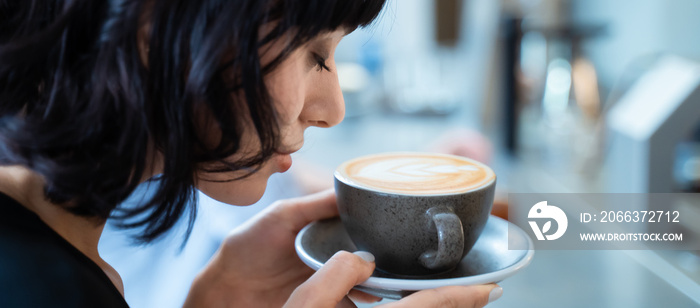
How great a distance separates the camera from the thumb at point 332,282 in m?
0.42

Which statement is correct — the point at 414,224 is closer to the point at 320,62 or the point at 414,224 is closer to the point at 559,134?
the point at 320,62

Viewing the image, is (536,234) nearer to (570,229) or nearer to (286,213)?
(570,229)

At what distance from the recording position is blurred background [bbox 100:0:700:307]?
0.58 metres

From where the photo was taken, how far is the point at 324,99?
0.47 m

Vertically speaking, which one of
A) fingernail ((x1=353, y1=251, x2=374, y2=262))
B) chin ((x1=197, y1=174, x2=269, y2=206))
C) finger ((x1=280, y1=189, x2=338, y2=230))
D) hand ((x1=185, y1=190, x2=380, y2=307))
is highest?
chin ((x1=197, y1=174, x2=269, y2=206))

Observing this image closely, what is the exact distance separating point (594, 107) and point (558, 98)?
0.09 meters

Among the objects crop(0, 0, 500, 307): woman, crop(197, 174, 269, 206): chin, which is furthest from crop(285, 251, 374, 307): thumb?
crop(197, 174, 269, 206): chin

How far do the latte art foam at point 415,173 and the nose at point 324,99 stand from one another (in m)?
0.06

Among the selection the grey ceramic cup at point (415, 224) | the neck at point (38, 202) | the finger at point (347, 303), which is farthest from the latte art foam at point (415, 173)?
the neck at point (38, 202)

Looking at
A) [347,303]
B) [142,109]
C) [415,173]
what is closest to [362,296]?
[347,303]

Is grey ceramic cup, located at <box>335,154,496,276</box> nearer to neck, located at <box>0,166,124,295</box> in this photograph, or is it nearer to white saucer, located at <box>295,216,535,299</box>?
white saucer, located at <box>295,216,535,299</box>

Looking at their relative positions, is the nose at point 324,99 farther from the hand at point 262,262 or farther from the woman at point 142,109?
the hand at point 262,262

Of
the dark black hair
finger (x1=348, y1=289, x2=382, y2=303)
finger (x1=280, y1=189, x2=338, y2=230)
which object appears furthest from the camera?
finger (x1=280, y1=189, x2=338, y2=230)

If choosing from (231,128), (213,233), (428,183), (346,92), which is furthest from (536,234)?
(346,92)
